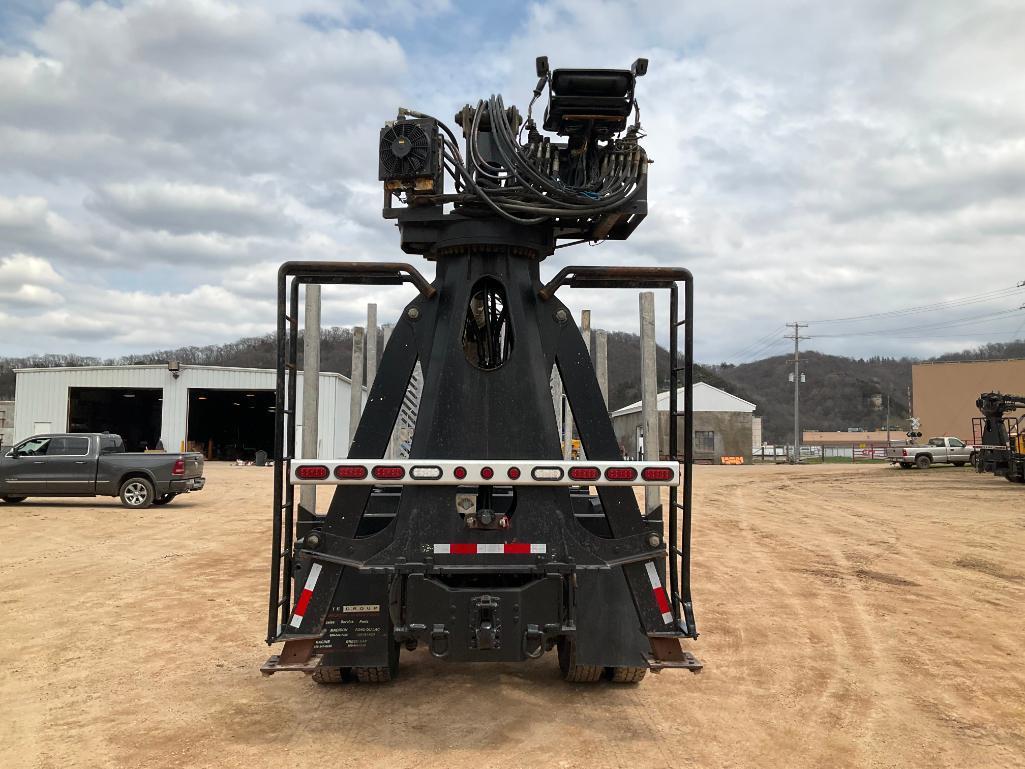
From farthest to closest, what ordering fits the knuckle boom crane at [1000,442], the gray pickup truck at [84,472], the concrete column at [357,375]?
the knuckle boom crane at [1000,442]
the gray pickup truck at [84,472]
the concrete column at [357,375]

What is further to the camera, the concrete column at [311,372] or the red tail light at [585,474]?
the concrete column at [311,372]

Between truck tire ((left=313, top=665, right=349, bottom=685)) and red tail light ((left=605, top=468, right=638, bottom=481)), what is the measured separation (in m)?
2.38

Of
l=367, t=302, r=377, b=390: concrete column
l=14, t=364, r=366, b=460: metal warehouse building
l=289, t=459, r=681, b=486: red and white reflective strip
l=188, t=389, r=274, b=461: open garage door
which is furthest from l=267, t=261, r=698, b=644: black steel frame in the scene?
l=188, t=389, r=274, b=461: open garage door

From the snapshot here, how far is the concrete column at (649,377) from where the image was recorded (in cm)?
529

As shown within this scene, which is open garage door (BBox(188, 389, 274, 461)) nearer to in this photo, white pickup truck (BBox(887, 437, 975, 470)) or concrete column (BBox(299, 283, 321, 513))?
white pickup truck (BBox(887, 437, 975, 470))

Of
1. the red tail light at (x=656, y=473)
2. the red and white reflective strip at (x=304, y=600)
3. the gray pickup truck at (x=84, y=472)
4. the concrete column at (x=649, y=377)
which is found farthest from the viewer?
the gray pickup truck at (x=84, y=472)

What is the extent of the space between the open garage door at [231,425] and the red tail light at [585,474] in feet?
151

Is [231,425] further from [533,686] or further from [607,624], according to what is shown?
[607,624]

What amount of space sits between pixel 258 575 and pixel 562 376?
7090mm

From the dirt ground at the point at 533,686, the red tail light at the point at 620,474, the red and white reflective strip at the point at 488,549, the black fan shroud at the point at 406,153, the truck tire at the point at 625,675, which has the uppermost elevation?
the black fan shroud at the point at 406,153

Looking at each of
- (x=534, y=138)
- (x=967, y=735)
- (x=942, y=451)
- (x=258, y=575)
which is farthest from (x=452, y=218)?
(x=942, y=451)

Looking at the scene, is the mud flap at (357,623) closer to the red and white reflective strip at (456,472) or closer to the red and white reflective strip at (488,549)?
the red and white reflective strip at (488,549)

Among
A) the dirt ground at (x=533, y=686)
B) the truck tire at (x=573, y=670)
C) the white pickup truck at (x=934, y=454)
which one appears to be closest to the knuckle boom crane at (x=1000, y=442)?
the white pickup truck at (x=934, y=454)

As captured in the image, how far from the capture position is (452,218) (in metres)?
5.31
